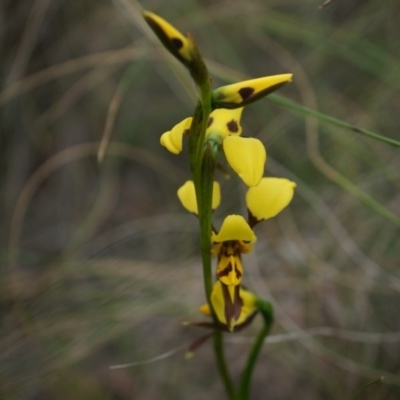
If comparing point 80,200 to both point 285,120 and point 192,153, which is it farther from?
point 192,153

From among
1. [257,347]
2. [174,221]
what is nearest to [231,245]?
[257,347]

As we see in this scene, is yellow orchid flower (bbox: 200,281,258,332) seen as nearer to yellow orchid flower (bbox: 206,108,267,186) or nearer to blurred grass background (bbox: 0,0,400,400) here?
yellow orchid flower (bbox: 206,108,267,186)

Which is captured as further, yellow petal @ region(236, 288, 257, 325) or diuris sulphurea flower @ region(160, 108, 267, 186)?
yellow petal @ region(236, 288, 257, 325)

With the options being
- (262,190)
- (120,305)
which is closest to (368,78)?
(120,305)

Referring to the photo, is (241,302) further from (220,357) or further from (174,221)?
(174,221)

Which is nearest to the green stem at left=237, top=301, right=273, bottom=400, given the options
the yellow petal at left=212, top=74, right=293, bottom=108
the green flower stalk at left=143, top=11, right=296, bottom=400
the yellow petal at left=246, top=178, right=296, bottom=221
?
the green flower stalk at left=143, top=11, right=296, bottom=400
